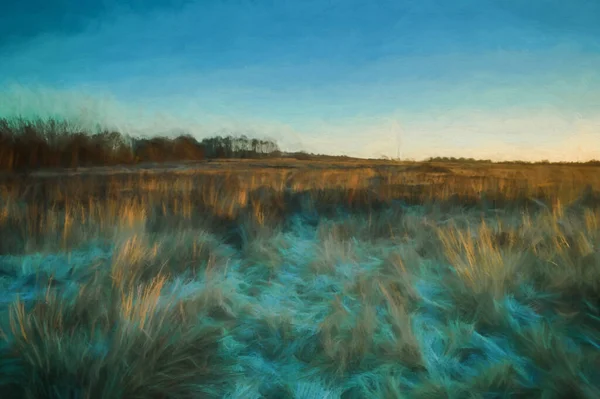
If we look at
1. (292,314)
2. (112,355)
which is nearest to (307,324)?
(292,314)

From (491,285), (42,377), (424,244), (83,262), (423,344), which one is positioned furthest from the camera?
(424,244)

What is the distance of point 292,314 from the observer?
2734mm

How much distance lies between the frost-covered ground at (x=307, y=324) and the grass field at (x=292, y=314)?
0.01 meters

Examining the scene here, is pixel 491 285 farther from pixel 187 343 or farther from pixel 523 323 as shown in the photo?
pixel 187 343

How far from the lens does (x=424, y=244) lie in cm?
465

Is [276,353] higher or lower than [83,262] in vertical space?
lower

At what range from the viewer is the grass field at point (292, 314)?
175cm

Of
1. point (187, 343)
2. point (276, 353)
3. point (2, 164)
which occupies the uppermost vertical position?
point (2, 164)

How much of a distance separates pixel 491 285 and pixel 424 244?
1.82 m

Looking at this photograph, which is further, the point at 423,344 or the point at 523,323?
the point at 523,323

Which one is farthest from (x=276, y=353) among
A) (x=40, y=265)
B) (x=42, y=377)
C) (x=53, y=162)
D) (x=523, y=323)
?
(x=53, y=162)

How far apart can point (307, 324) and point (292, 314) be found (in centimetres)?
21

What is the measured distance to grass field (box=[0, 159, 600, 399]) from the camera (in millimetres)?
1745

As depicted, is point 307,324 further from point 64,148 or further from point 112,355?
point 64,148
